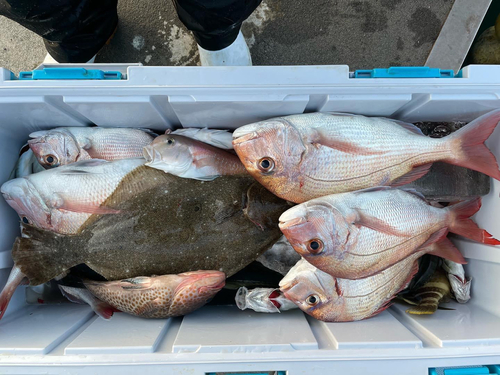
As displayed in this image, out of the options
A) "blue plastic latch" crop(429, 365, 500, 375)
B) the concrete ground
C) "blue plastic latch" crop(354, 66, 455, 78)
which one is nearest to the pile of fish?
"blue plastic latch" crop(354, 66, 455, 78)

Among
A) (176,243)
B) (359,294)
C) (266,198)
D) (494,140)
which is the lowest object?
(359,294)

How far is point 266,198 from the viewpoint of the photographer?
168 centimetres

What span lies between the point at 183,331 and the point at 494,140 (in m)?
1.68

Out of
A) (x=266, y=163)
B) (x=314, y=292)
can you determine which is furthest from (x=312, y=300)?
(x=266, y=163)

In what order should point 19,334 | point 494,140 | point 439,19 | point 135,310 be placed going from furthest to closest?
point 439,19, point 494,140, point 135,310, point 19,334

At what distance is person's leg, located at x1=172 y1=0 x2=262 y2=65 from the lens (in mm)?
1603

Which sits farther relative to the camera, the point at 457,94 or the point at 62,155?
the point at 62,155

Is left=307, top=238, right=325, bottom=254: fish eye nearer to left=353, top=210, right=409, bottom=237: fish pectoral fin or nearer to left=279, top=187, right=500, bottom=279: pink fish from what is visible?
left=279, top=187, right=500, bottom=279: pink fish

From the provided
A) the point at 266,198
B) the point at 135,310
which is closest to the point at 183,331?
the point at 135,310

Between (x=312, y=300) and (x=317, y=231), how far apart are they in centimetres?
38

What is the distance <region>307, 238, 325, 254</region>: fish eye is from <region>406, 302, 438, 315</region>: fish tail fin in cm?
63

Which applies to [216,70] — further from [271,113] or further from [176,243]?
[176,243]

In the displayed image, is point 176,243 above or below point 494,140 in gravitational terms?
below

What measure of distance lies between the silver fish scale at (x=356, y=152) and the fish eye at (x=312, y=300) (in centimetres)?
44
